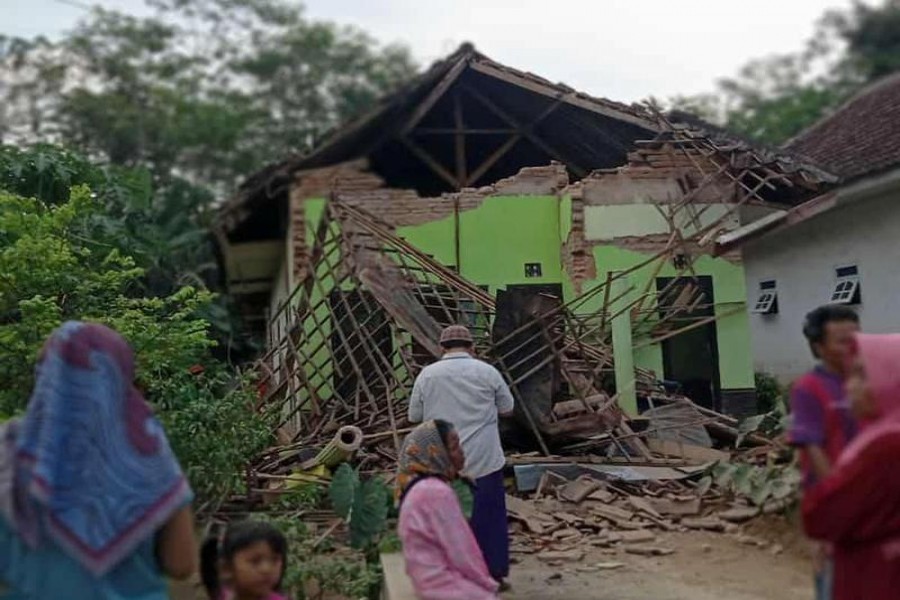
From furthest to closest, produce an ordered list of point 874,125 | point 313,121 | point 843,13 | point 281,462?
point 843,13
point 313,121
point 874,125
point 281,462

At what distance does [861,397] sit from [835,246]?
10499 mm

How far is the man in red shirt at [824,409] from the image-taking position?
3.16 metres

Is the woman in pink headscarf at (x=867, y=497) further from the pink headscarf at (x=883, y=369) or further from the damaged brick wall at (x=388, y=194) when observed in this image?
the damaged brick wall at (x=388, y=194)

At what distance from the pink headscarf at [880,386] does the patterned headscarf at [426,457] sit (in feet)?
7.23

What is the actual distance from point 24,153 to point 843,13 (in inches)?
1307

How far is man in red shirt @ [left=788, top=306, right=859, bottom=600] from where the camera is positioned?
3156 millimetres

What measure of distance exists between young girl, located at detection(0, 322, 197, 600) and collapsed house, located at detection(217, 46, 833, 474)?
5.28m

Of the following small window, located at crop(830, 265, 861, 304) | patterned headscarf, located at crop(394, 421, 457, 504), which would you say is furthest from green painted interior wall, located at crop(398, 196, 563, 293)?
patterned headscarf, located at crop(394, 421, 457, 504)

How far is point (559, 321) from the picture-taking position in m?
8.93

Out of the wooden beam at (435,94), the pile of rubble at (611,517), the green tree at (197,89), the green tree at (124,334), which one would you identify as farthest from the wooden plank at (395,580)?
the green tree at (197,89)

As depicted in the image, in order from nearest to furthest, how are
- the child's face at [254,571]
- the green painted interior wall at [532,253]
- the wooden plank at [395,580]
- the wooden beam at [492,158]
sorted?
the child's face at [254,571] < the wooden plank at [395,580] < the green painted interior wall at [532,253] < the wooden beam at [492,158]

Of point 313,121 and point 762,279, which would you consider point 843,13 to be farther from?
point 762,279

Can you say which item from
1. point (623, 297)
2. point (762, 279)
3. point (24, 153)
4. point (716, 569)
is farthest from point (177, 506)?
point (762, 279)

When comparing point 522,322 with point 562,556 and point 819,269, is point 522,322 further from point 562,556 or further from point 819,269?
point 819,269
